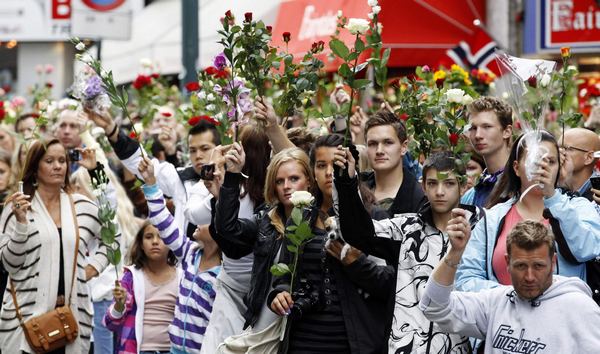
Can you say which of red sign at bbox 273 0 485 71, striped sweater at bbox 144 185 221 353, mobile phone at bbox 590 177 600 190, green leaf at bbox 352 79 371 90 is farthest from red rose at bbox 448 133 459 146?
red sign at bbox 273 0 485 71

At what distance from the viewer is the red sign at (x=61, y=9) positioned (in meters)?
19.8

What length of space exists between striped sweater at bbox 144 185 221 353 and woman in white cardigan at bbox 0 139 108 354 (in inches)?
32.3

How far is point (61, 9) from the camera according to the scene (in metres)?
20.2

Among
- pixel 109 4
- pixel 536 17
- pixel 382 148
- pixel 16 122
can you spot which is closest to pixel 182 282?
pixel 382 148

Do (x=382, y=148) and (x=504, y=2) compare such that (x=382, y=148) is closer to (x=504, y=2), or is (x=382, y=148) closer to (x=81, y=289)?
(x=81, y=289)

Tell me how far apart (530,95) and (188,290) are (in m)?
2.54

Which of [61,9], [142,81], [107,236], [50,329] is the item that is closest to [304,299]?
[107,236]

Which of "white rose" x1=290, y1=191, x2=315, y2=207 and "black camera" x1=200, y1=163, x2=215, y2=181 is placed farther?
"black camera" x1=200, y1=163, x2=215, y2=181

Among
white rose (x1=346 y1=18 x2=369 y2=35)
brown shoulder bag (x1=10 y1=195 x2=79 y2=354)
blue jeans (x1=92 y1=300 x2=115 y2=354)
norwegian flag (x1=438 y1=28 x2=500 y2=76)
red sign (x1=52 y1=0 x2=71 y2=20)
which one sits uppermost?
red sign (x1=52 y1=0 x2=71 y2=20)

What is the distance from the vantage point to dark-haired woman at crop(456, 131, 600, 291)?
18.5ft

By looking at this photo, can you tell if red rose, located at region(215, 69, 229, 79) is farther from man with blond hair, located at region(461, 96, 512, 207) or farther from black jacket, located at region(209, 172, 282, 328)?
man with blond hair, located at region(461, 96, 512, 207)

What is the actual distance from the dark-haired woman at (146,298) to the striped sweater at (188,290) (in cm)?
50

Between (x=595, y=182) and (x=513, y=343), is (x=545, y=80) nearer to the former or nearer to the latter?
(x=595, y=182)

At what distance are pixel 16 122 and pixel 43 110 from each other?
4.79 meters
